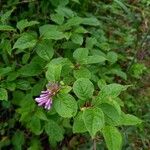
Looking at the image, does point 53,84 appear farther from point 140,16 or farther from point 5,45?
point 140,16

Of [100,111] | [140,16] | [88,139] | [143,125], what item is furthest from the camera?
[140,16]

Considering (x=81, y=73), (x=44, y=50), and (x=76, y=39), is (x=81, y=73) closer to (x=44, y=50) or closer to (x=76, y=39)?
(x=44, y=50)

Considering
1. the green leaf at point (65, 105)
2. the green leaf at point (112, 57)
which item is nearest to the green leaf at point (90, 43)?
the green leaf at point (112, 57)

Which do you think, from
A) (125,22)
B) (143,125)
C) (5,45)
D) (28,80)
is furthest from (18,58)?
(125,22)

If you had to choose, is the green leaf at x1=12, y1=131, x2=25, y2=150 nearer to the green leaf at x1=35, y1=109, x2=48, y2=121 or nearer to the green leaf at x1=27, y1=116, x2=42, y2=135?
the green leaf at x1=27, y1=116, x2=42, y2=135

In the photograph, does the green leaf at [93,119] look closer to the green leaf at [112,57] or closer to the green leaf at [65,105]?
the green leaf at [65,105]

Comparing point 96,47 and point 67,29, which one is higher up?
point 67,29
